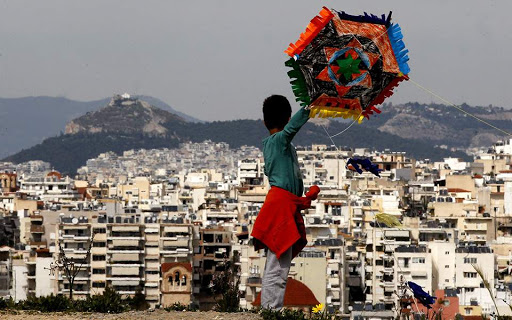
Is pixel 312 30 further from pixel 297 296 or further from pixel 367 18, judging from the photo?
pixel 297 296

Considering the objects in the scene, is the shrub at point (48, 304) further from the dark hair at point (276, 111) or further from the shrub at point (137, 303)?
the dark hair at point (276, 111)

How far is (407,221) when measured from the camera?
193 feet

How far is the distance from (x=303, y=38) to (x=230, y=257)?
149 ft

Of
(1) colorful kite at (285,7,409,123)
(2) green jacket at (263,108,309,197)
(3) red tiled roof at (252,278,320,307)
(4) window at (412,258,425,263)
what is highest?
(1) colorful kite at (285,7,409,123)

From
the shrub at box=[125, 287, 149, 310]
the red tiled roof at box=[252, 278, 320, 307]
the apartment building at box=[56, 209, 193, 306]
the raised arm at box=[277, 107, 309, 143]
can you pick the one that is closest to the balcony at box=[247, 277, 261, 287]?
the shrub at box=[125, 287, 149, 310]

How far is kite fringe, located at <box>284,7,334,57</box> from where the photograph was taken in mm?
13320

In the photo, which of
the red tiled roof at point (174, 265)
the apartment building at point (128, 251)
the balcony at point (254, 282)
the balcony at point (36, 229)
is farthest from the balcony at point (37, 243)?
the balcony at point (254, 282)

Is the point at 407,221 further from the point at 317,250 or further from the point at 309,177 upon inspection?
the point at 309,177

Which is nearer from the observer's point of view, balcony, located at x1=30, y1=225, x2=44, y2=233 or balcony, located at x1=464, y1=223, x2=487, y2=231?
balcony, located at x1=464, y1=223, x2=487, y2=231

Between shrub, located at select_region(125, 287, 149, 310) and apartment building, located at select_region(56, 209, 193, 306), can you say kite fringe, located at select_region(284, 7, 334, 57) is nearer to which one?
shrub, located at select_region(125, 287, 149, 310)

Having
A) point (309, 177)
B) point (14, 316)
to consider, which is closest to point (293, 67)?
point (14, 316)

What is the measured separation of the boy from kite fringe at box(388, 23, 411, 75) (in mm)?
892

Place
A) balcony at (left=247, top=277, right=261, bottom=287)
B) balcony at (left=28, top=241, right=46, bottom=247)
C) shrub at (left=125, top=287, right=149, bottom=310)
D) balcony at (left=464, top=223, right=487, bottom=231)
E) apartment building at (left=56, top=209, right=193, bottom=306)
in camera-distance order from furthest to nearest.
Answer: balcony at (left=464, top=223, right=487, bottom=231)
balcony at (left=28, top=241, right=46, bottom=247)
apartment building at (left=56, top=209, right=193, bottom=306)
balcony at (left=247, top=277, right=261, bottom=287)
shrub at (left=125, top=287, right=149, bottom=310)

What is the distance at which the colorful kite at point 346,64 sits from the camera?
13.4m
